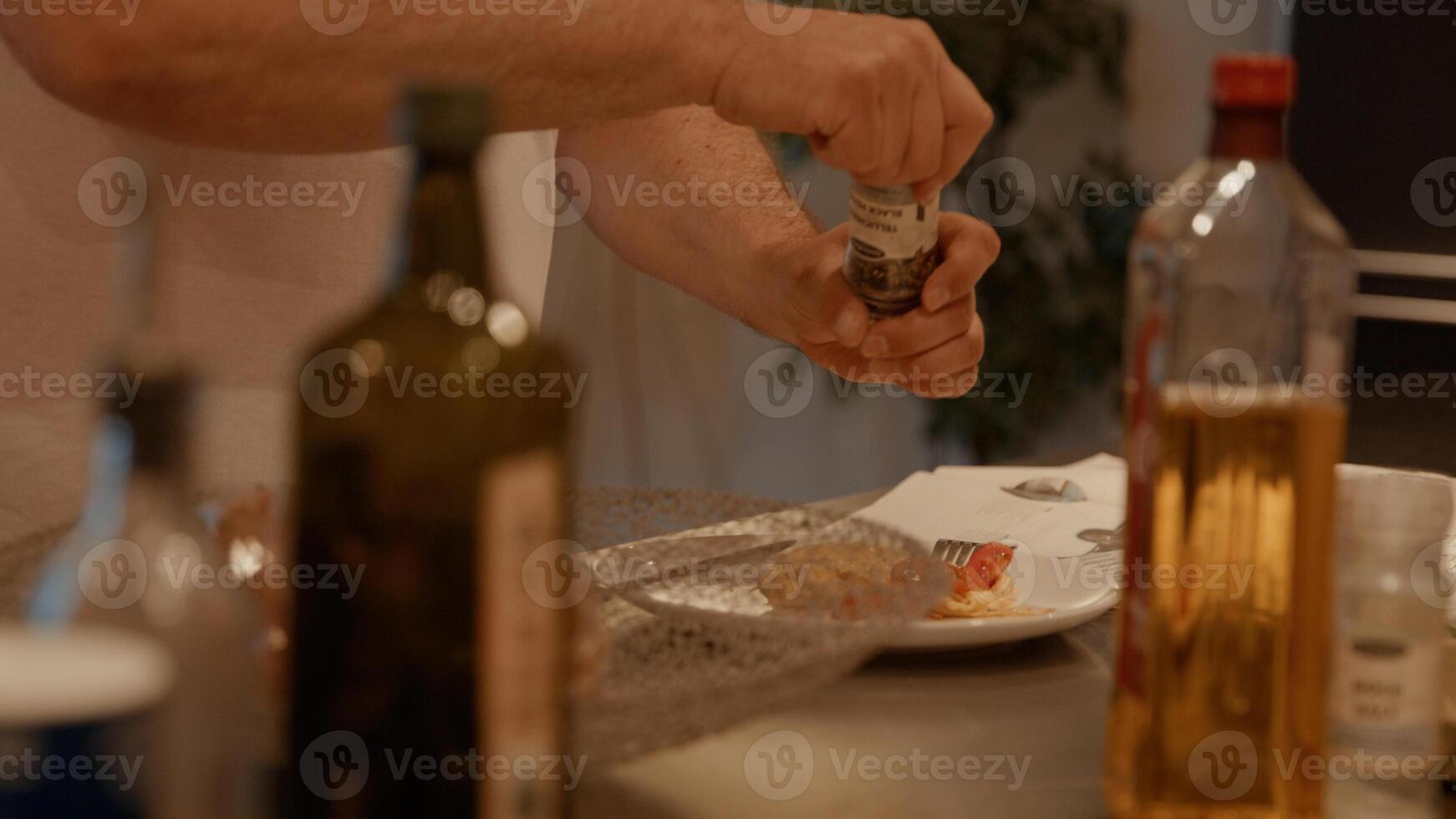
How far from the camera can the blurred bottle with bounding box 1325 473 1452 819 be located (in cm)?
70

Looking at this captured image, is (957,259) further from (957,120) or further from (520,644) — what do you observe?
(520,644)

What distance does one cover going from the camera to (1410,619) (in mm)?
705

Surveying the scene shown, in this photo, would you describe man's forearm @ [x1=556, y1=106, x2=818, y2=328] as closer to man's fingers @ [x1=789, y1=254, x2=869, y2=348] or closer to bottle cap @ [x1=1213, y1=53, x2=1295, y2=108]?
man's fingers @ [x1=789, y1=254, x2=869, y2=348]

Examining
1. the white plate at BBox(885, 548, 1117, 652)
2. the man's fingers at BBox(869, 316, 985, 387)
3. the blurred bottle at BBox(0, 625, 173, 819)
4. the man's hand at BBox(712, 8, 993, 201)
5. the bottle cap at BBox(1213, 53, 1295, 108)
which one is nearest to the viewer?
the blurred bottle at BBox(0, 625, 173, 819)

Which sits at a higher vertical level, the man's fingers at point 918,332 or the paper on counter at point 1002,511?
the man's fingers at point 918,332

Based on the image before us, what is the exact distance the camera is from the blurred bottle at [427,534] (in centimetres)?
48

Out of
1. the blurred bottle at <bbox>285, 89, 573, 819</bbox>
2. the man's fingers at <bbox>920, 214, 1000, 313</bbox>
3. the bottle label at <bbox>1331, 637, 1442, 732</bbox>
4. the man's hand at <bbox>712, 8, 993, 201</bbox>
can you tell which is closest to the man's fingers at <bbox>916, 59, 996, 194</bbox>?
the man's hand at <bbox>712, 8, 993, 201</bbox>

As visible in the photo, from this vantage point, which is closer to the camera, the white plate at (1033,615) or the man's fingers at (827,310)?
the white plate at (1033,615)

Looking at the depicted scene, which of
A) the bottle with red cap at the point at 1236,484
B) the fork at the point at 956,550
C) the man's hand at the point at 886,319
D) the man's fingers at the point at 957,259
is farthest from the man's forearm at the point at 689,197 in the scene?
the bottle with red cap at the point at 1236,484

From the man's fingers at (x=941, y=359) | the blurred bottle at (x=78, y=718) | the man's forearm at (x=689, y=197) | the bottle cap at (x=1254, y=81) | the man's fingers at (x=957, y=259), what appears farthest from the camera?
the man's forearm at (x=689, y=197)

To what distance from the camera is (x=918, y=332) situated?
4.36 ft

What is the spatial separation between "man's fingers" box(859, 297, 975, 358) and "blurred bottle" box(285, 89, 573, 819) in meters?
0.84

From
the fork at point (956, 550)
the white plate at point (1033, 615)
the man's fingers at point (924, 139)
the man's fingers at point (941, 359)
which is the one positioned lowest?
the white plate at point (1033, 615)

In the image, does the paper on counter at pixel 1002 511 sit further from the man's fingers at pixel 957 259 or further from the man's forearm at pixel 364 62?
the man's forearm at pixel 364 62
